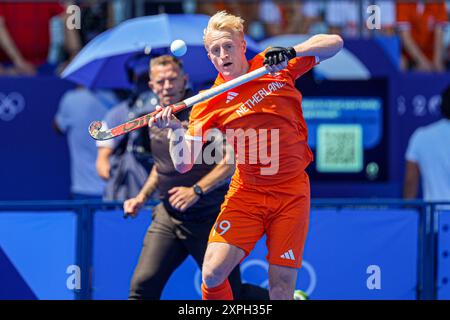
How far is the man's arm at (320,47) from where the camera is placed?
246 inches

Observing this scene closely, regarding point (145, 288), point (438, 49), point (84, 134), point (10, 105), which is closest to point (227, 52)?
point (145, 288)

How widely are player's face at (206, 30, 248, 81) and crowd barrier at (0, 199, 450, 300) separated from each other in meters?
2.07

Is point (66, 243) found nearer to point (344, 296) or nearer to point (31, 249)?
point (31, 249)

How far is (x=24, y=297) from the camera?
790cm

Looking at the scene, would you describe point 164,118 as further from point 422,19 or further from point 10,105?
point 422,19

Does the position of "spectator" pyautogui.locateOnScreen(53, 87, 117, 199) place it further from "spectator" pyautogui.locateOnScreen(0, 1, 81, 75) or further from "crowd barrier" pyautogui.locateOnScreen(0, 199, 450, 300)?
"crowd barrier" pyautogui.locateOnScreen(0, 199, 450, 300)

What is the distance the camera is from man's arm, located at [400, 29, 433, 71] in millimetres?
12008

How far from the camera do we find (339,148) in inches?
437

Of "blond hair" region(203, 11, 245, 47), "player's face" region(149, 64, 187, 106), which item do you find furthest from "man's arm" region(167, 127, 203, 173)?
"player's face" region(149, 64, 187, 106)

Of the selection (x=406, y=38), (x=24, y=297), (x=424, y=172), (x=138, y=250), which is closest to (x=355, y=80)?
(x=406, y=38)

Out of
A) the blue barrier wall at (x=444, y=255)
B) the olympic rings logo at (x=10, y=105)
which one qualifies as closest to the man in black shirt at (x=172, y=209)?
the blue barrier wall at (x=444, y=255)

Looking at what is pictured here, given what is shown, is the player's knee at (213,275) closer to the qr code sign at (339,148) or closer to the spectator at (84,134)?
the spectator at (84,134)

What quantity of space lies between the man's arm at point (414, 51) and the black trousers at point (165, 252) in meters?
5.55
